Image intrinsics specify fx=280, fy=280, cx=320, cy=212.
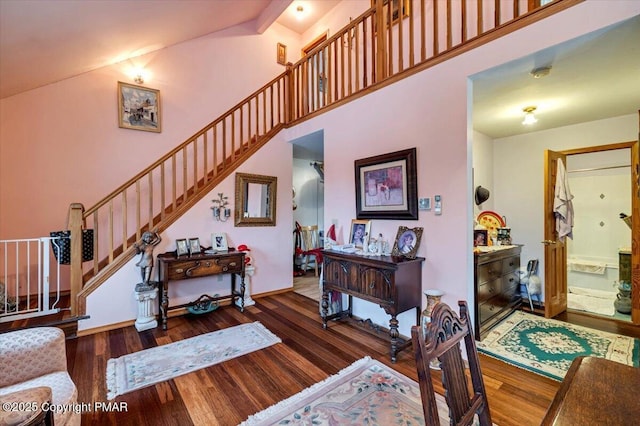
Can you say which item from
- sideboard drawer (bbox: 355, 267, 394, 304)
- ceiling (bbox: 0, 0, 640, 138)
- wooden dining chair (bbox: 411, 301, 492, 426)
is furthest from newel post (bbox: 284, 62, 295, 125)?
wooden dining chair (bbox: 411, 301, 492, 426)

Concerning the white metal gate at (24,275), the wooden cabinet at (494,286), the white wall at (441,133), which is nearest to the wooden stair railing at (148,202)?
the white metal gate at (24,275)

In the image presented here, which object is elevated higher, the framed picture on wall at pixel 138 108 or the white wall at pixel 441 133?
the framed picture on wall at pixel 138 108

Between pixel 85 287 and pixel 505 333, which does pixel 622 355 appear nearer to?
pixel 505 333

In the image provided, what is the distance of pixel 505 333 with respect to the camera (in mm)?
3053

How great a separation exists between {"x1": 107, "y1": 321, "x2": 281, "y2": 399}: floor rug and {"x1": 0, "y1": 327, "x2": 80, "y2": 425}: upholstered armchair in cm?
66

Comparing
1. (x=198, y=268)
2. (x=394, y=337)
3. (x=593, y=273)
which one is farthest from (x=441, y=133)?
(x=593, y=273)

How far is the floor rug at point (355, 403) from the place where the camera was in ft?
5.92

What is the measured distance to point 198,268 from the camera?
3475mm

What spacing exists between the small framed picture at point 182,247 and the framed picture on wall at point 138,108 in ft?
6.64

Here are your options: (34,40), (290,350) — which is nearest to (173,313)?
(290,350)

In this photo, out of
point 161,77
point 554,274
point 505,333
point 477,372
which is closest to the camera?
point 477,372

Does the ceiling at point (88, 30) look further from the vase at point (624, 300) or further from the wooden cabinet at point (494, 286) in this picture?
the vase at point (624, 300)

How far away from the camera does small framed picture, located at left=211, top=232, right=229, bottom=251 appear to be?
3889 millimetres

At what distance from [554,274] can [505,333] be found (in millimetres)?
1154
